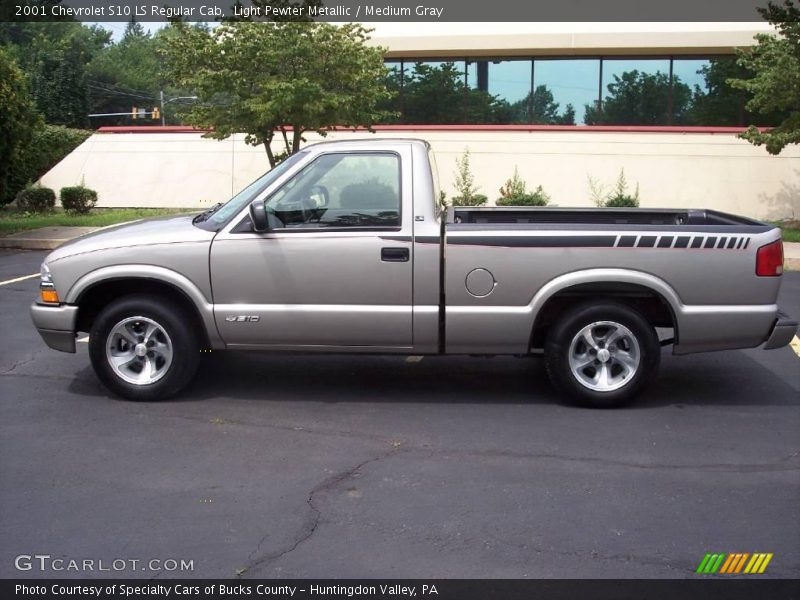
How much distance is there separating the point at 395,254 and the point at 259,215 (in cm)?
100

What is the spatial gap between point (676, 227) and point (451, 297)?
1.68 metres

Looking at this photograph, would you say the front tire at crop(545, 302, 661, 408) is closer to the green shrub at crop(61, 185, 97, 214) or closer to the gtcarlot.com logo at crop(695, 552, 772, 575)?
the gtcarlot.com logo at crop(695, 552, 772, 575)

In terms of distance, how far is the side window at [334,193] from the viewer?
6.60 metres

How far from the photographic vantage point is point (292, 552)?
13.9ft

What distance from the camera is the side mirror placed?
6.36 meters

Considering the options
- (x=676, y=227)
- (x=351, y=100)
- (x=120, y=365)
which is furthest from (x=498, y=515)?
(x=351, y=100)

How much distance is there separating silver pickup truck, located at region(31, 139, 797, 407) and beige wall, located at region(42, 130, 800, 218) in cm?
1546

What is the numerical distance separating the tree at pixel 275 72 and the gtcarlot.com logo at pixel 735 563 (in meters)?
13.3

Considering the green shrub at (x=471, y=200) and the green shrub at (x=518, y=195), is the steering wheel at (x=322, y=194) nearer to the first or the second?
the green shrub at (x=518, y=195)

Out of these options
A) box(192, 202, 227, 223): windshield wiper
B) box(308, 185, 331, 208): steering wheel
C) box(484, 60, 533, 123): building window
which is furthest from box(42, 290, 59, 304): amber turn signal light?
box(484, 60, 533, 123): building window

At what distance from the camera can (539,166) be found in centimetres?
2205

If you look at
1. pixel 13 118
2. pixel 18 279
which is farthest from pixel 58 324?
pixel 13 118

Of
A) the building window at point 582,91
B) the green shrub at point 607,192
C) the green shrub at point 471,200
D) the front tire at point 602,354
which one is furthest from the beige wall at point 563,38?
the front tire at point 602,354

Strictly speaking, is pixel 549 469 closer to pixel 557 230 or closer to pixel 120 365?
pixel 557 230
